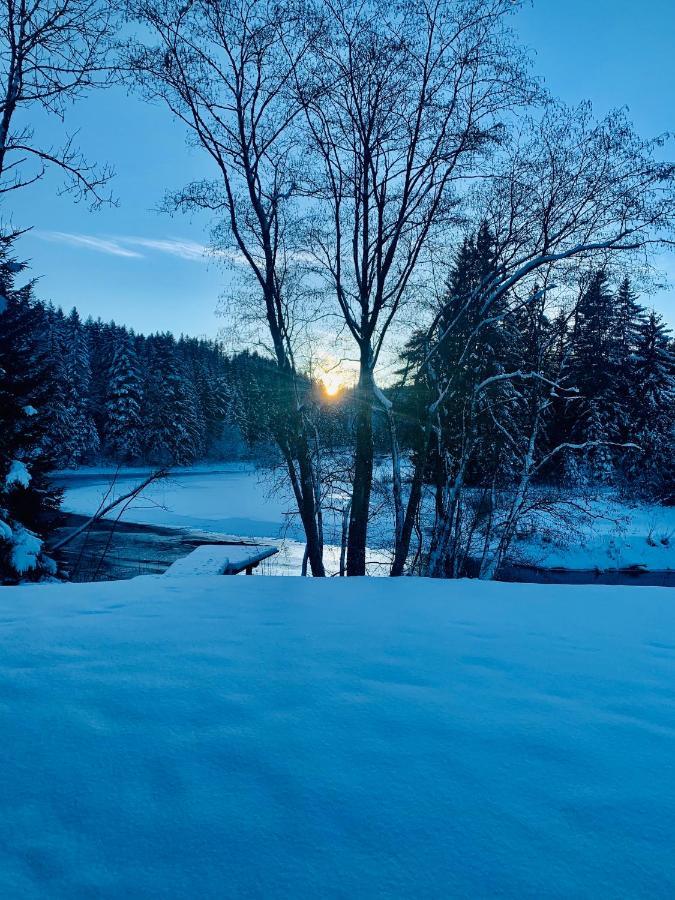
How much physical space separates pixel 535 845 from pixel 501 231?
33.5ft

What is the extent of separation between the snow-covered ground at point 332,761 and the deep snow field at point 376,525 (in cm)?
540

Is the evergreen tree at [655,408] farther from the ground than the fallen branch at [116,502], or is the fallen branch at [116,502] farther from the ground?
the evergreen tree at [655,408]

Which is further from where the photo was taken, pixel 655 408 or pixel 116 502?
pixel 655 408

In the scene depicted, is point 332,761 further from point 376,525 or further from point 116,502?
point 376,525

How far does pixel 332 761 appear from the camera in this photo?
1.65m

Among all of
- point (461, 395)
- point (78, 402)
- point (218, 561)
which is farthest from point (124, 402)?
point (461, 395)

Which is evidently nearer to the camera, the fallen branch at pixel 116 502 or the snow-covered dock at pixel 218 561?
the fallen branch at pixel 116 502

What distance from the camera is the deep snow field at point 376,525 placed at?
13.1 m

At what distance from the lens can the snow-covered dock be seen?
11.4 m

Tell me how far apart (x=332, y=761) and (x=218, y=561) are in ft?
37.3

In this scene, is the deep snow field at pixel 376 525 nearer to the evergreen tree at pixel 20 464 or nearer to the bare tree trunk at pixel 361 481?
the bare tree trunk at pixel 361 481

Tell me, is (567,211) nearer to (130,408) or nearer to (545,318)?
(545,318)

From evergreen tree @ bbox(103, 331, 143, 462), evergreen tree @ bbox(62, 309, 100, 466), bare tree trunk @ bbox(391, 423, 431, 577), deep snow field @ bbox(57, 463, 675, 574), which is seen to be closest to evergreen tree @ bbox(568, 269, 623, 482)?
deep snow field @ bbox(57, 463, 675, 574)

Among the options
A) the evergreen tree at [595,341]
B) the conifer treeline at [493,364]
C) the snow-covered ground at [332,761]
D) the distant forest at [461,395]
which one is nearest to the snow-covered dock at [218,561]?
the distant forest at [461,395]
